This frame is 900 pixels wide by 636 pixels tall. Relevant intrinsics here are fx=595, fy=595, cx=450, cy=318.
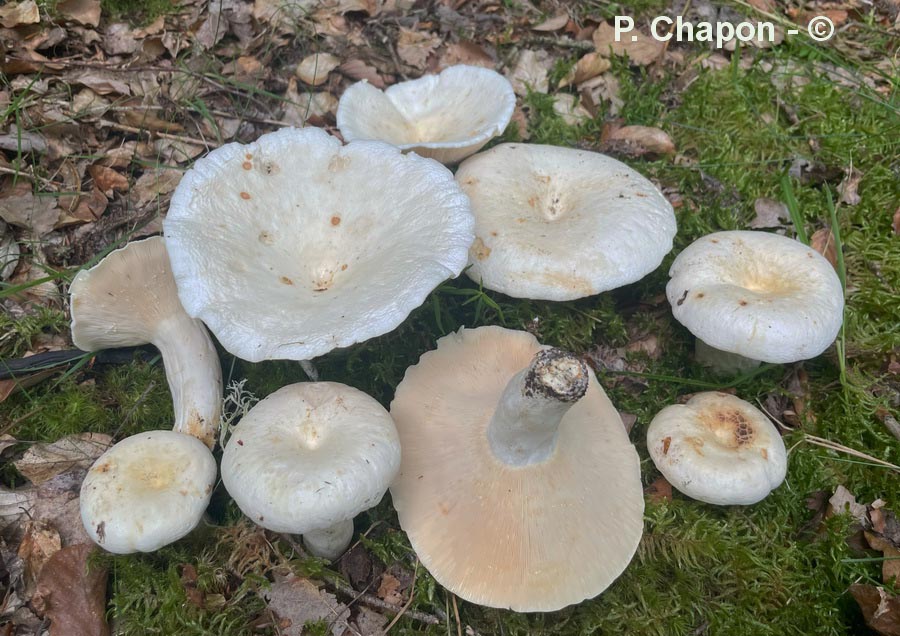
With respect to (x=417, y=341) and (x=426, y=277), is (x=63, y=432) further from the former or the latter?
(x=426, y=277)

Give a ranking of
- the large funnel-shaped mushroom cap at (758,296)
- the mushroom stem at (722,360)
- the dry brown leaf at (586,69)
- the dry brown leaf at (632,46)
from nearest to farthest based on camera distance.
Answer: the large funnel-shaped mushroom cap at (758,296) < the mushroom stem at (722,360) < the dry brown leaf at (586,69) < the dry brown leaf at (632,46)

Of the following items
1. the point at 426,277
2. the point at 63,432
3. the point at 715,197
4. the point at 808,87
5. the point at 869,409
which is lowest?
the point at 869,409

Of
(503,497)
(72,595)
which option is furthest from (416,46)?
(72,595)

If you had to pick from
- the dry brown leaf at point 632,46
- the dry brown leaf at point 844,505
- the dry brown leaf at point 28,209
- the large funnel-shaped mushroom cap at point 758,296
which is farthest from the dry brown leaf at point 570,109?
the dry brown leaf at point 28,209

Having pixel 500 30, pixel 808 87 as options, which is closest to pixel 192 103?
pixel 500 30

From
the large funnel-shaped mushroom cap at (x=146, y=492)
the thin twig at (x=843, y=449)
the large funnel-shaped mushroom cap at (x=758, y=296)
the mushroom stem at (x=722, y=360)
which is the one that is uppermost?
the large funnel-shaped mushroom cap at (x=758, y=296)

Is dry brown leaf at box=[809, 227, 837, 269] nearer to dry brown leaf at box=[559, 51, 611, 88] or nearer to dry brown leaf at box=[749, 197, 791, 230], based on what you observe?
dry brown leaf at box=[749, 197, 791, 230]

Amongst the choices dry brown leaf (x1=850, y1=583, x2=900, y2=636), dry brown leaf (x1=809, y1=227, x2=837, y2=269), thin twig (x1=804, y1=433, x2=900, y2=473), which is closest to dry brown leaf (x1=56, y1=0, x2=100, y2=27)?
dry brown leaf (x1=809, y1=227, x2=837, y2=269)

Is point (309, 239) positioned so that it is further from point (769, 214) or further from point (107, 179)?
point (769, 214)

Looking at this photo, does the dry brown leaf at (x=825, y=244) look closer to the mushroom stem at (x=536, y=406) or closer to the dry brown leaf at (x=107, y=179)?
the mushroom stem at (x=536, y=406)
